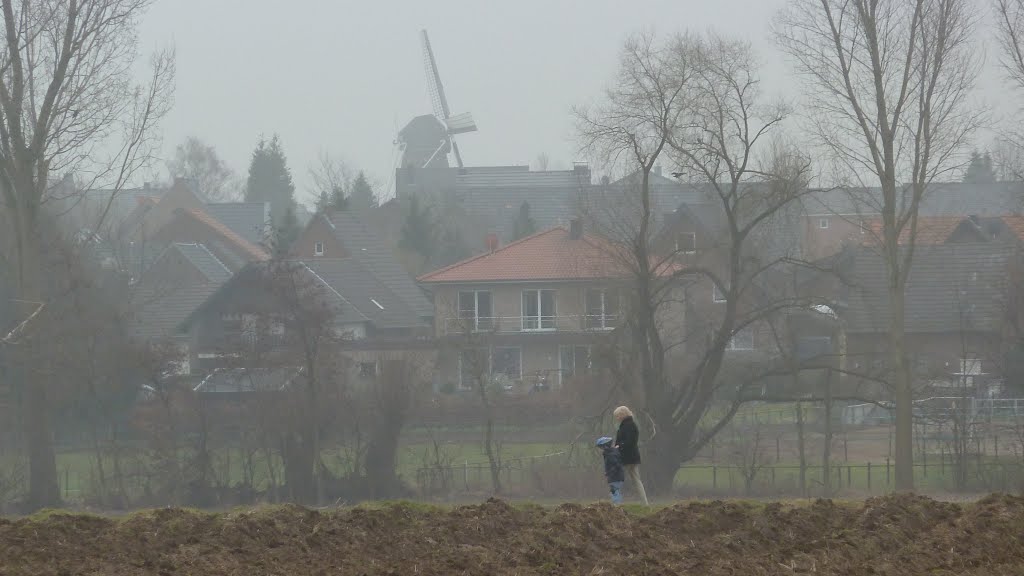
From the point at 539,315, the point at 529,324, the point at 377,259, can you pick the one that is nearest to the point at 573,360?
the point at 539,315

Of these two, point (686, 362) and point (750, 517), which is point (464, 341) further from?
point (750, 517)

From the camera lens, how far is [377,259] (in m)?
63.4

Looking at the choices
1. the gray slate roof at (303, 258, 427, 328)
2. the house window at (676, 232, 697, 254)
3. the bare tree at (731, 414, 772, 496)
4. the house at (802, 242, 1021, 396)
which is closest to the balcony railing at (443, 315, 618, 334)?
the house window at (676, 232, 697, 254)

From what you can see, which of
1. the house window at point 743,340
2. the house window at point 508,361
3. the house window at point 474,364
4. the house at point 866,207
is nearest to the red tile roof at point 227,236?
the house window at point 508,361

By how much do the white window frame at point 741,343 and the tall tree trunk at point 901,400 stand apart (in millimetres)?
4151

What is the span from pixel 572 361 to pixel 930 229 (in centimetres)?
1355

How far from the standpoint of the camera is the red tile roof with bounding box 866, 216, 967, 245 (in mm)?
35603

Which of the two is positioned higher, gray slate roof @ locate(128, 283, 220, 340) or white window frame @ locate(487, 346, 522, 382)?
gray slate roof @ locate(128, 283, 220, 340)

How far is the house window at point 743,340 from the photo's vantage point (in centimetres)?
3466

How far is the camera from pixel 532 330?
50.3m

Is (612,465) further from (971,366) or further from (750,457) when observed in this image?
(971,366)

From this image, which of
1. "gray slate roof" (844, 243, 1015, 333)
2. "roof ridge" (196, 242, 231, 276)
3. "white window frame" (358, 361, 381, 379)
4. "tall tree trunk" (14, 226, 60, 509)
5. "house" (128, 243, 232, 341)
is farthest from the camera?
"roof ridge" (196, 242, 231, 276)

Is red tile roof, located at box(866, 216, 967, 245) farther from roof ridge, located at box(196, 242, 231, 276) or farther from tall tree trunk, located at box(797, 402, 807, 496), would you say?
roof ridge, located at box(196, 242, 231, 276)

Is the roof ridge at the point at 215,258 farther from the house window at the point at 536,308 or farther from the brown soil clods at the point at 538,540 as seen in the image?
the brown soil clods at the point at 538,540
